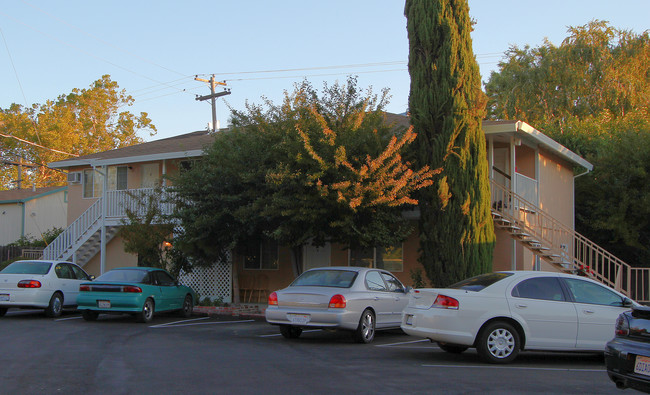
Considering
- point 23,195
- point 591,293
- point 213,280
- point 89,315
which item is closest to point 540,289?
point 591,293

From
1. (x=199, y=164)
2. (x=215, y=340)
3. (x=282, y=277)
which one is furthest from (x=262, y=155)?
(x=215, y=340)

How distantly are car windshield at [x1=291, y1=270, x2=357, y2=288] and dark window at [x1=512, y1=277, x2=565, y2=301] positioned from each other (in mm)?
3335

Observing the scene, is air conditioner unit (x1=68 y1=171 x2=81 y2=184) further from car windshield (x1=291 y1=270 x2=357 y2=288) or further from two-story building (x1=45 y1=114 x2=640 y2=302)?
car windshield (x1=291 y1=270 x2=357 y2=288)

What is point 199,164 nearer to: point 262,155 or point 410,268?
point 262,155

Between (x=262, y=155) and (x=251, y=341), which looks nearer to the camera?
(x=251, y=341)

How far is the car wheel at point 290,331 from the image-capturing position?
12479 mm

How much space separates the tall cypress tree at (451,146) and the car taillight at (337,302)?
5763 mm

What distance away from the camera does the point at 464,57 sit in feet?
56.5

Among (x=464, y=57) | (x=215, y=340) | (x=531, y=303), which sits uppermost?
(x=464, y=57)

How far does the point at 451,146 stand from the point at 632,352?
10536mm

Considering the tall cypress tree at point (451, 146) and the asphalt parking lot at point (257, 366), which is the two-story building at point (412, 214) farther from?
the asphalt parking lot at point (257, 366)

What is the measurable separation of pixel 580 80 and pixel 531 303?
2698 centimetres

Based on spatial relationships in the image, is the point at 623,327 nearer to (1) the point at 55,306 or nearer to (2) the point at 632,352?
(2) the point at 632,352

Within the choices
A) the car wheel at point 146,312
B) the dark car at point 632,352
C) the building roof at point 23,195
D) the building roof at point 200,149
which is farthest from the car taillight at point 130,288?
A: the building roof at point 23,195
